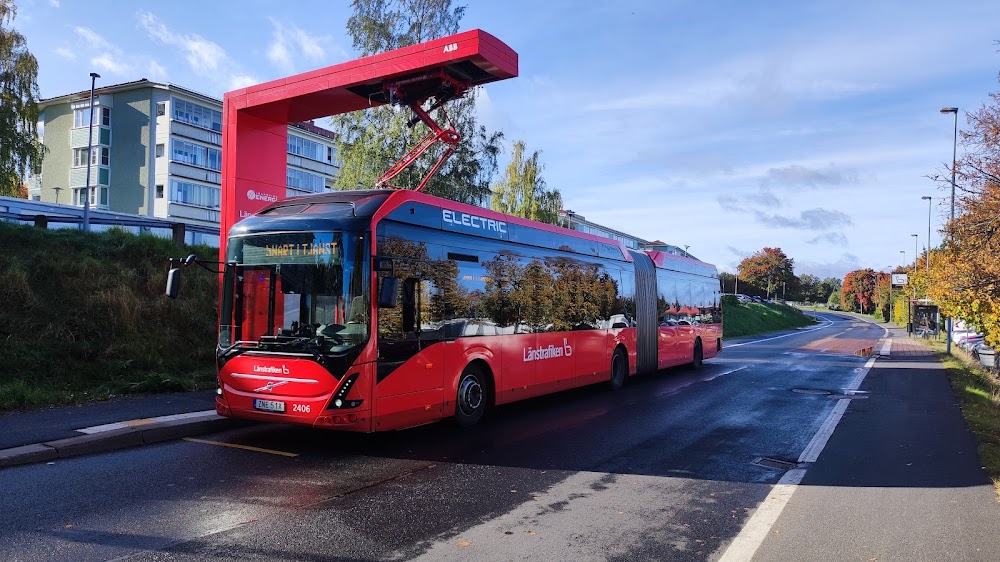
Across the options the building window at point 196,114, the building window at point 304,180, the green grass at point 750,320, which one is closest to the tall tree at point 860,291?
the green grass at point 750,320

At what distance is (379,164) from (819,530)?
22.0 m

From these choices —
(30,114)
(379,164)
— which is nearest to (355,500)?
(379,164)

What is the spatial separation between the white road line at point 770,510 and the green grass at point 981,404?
1.82 metres

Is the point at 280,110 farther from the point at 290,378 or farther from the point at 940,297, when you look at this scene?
the point at 940,297

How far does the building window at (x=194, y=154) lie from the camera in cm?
4503

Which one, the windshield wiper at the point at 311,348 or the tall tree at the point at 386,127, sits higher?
the tall tree at the point at 386,127

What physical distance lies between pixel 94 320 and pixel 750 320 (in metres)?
53.9

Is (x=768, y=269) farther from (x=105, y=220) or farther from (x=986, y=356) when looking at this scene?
(x=105, y=220)

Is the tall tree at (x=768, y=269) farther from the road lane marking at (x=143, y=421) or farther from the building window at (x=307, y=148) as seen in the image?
the road lane marking at (x=143, y=421)

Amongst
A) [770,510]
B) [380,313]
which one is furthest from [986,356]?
[380,313]

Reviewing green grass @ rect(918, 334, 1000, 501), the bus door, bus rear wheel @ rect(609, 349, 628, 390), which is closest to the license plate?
the bus door

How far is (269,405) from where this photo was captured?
7.93 m

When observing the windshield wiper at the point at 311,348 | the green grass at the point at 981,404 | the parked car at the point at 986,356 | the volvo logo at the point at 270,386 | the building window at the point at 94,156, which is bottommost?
the green grass at the point at 981,404

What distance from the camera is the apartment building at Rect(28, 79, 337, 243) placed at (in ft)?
147
